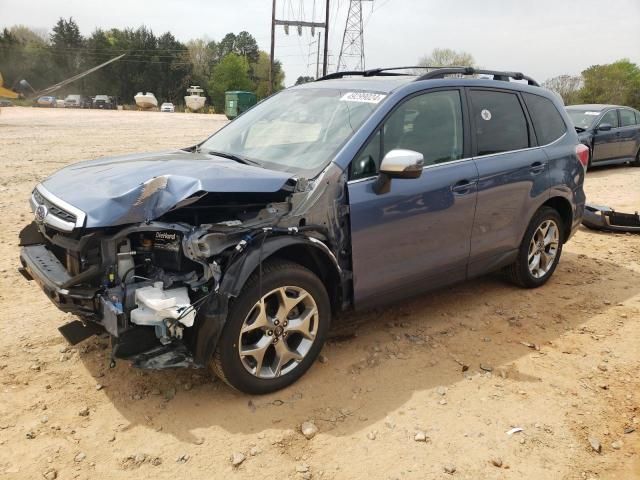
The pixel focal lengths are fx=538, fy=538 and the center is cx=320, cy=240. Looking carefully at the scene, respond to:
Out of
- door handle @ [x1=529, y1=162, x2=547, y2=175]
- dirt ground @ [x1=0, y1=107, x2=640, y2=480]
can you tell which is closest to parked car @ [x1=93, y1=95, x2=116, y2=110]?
dirt ground @ [x1=0, y1=107, x2=640, y2=480]

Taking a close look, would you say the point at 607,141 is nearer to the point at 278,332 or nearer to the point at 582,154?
the point at 582,154

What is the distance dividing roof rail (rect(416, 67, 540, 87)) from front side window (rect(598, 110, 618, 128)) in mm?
9051

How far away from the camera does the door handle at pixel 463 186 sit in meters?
3.98

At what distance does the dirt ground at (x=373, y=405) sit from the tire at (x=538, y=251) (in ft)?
1.15

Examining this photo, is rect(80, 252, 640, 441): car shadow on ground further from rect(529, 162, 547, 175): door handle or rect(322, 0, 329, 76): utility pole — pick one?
rect(322, 0, 329, 76): utility pole

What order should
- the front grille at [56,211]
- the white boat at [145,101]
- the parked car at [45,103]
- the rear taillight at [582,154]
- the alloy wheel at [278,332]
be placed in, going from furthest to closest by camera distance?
the white boat at [145,101], the parked car at [45,103], the rear taillight at [582,154], the alloy wheel at [278,332], the front grille at [56,211]

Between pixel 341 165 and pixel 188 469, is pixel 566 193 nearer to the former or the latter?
pixel 341 165

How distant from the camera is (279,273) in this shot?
10.3ft

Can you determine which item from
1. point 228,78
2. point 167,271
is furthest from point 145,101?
point 167,271

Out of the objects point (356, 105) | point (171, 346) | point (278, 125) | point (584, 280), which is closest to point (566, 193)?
point (584, 280)

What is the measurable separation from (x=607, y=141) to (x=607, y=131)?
24 cm

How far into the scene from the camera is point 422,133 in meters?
3.91

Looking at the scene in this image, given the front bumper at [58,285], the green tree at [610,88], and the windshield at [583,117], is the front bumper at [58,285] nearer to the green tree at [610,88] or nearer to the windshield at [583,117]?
the windshield at [583,117]

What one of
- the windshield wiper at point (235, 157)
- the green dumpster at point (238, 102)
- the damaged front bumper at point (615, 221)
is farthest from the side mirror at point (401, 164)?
the green dumpster at point (238, 102)
